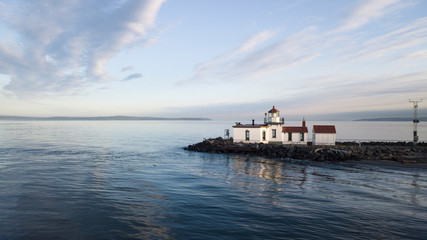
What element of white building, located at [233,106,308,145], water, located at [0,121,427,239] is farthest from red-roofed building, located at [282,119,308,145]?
water, located at [0,121,427,239]

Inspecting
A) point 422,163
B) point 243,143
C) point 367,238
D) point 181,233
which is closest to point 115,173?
point 181,233

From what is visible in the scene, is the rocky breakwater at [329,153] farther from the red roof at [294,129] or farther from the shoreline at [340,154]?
the red roof at [294,129]

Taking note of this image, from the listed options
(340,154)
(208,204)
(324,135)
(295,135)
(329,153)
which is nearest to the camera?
(208,204)

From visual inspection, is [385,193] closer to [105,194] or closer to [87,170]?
[105,194]

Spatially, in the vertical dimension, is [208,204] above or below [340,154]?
below

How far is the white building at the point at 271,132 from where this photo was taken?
45844mm

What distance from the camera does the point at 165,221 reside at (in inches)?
497

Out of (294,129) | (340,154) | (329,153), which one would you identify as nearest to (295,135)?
(294,129)

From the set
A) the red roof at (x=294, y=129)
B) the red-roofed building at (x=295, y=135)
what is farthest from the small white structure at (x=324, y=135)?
the red roof at (x=294, y=129)

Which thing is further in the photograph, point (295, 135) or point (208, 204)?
point (295, 135)

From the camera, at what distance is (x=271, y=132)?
1882 inches

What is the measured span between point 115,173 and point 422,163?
1411 inches

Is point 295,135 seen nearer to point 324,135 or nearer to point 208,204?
point 324,135

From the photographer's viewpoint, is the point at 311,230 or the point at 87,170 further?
the point at 87,170
